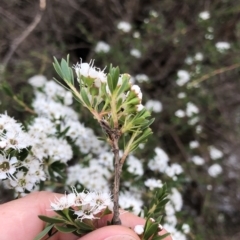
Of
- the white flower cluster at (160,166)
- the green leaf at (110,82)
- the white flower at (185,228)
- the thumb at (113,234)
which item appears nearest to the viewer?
the green leaf at (110,82)

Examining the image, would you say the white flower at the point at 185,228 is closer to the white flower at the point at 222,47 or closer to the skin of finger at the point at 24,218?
the skin of finger at the point at 24,218

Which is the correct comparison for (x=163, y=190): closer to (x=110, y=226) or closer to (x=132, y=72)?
(x=110, y=226)

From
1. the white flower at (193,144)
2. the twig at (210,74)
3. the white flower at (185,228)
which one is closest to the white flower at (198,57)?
the twig at (210,74)

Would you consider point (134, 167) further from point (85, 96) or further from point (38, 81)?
point (85, 96)

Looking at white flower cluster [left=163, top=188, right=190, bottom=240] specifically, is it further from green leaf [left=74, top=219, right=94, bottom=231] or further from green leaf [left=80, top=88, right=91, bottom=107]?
green leaf [left=80, top=88, right=91, bottom=107]

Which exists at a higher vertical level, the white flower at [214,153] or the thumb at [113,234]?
the thumb at [113,234]

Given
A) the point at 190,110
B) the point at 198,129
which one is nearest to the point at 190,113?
the point at 190,110

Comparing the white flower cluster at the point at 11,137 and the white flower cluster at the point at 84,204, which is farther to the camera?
the white flower cluster at the point at 11,137
